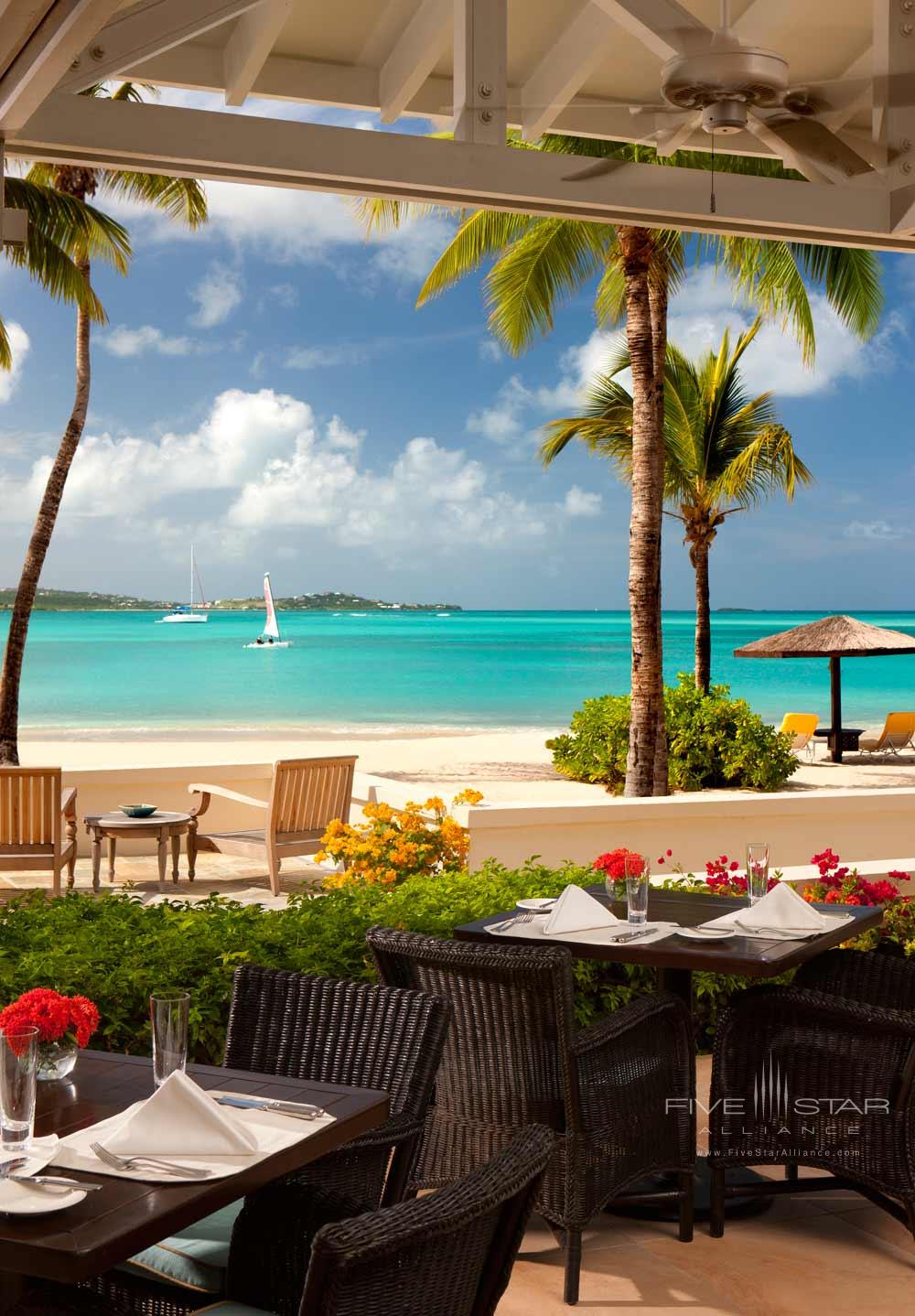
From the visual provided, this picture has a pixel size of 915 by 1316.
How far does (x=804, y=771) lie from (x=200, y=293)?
56.3 meters

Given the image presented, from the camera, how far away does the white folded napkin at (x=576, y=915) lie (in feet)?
12.9

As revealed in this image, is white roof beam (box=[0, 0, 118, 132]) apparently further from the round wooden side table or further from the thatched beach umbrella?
the thatched beach umbrella

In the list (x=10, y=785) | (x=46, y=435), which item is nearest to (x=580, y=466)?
(x=46, y=435)

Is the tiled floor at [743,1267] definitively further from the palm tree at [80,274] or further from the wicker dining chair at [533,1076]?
the palm tree at [80,274]

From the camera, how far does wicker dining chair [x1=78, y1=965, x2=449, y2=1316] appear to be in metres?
2.48

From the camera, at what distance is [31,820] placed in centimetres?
869

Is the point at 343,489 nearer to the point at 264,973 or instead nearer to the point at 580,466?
the point at 580,466

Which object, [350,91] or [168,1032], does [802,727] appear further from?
[168,1032]

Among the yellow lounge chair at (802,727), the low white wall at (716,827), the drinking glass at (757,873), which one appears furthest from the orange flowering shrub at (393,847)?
the yellow lounge chair at (802,727)

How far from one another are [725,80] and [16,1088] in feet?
8.40

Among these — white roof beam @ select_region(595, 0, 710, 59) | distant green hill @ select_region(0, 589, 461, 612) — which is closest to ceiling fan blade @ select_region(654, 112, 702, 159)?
white roof beam @ select_region(595, 0, 710, 59)

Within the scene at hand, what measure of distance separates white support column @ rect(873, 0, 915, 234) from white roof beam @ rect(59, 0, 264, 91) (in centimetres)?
153

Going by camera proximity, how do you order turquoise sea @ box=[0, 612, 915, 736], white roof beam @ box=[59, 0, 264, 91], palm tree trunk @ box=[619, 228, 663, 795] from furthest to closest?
turquoise sea @ box=[0, 612, 915, 736], palm tree trunk @ box=[619, 228, 663, 795], white roof beam @ box=[59, 0, 264, 91]

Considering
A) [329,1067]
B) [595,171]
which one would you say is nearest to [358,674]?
[595,171]
